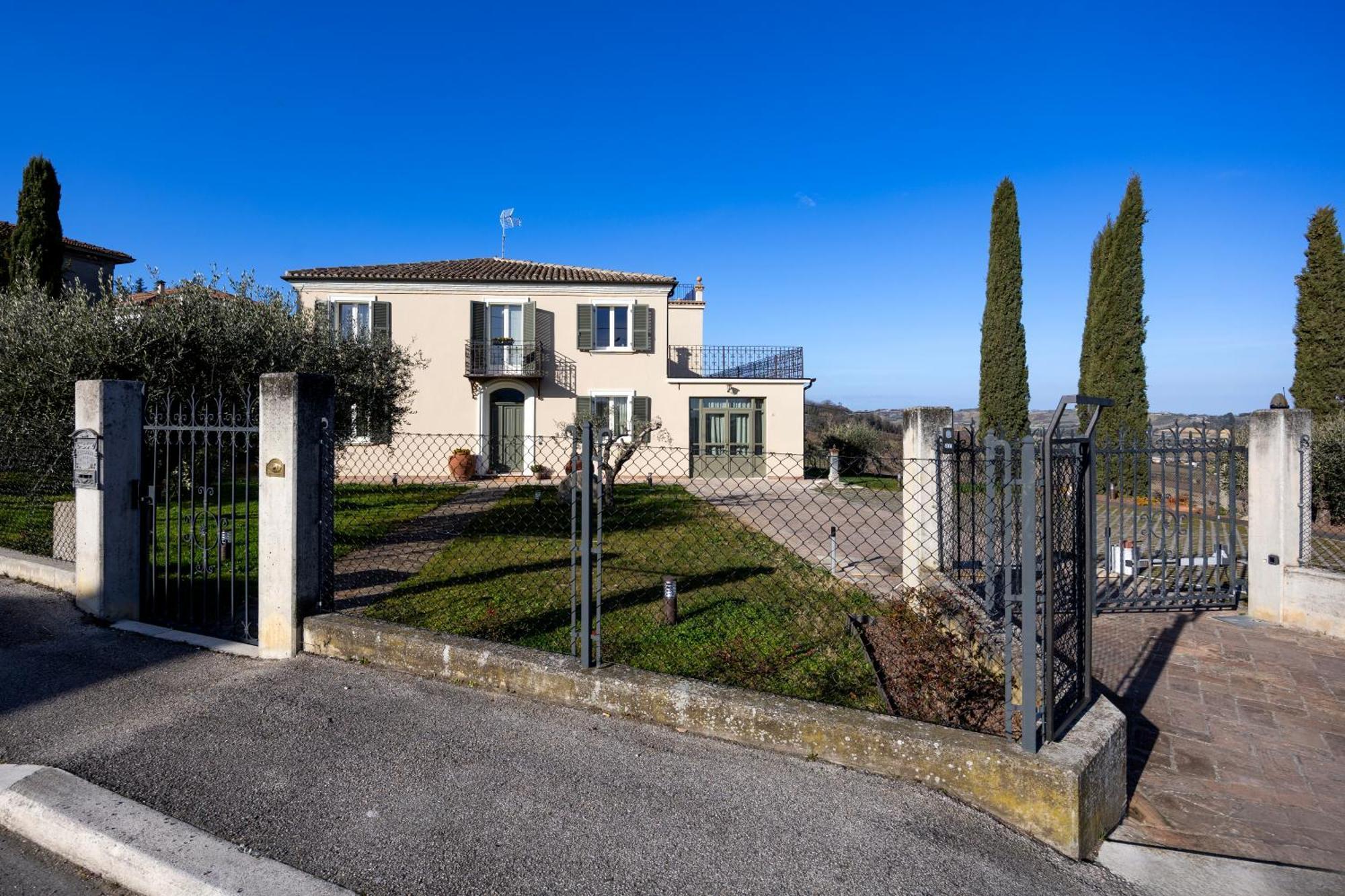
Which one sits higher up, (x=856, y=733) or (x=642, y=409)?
(x=642, y=409)

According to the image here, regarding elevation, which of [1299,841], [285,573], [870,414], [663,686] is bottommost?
[1299,841]

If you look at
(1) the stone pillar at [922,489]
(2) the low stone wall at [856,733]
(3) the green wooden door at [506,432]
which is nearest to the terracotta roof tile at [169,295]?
(2) the low stone wall at [856,733]

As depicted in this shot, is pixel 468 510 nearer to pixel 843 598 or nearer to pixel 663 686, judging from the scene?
pixel 843 598

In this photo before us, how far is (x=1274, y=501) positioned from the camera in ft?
20.6

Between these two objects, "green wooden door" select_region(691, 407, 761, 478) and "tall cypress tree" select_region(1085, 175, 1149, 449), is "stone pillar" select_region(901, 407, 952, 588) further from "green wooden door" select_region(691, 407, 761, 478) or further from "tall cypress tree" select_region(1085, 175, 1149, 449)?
"green wooden door" select_region(691, 407, 761, 478)

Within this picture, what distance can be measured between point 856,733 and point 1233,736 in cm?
251

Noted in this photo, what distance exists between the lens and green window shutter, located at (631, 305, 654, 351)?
21766 millimetres

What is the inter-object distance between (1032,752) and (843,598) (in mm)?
3957

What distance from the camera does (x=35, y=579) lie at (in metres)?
6.35

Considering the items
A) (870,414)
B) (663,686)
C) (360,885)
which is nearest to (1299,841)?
(663,686)

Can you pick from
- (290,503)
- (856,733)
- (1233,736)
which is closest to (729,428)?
(290,503)

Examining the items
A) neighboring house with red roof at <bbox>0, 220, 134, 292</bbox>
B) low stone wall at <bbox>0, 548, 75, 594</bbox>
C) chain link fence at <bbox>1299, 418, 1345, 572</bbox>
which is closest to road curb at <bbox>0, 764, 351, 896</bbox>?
low stone wall at <bbox>0, 548, 75, 594</bbox>

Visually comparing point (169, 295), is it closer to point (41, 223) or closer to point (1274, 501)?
point (1274, 501)

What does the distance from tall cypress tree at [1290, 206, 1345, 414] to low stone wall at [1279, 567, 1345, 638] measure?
33.4 ft
